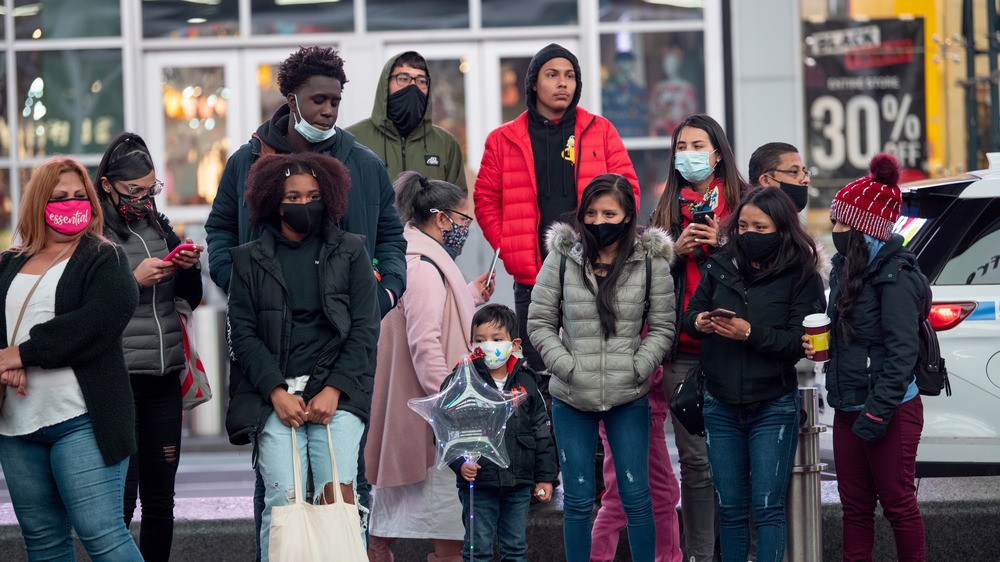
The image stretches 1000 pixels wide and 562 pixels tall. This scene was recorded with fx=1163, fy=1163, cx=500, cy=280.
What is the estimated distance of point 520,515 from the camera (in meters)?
5.24

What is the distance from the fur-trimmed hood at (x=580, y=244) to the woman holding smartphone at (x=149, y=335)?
1.66 meters

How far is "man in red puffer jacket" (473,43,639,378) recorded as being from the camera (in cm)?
624

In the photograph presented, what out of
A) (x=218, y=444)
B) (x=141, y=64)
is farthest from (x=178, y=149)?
(x=218, y=444)

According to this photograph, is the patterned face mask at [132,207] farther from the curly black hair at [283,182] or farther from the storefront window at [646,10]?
the storefront window at [646,10]

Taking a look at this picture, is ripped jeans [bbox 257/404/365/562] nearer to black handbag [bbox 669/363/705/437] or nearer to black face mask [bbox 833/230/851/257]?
black handbag [bbox 669/363/705/437]

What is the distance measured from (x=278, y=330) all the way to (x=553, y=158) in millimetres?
2280

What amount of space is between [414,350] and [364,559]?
4.80 ft

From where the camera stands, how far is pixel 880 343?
5.16 metres

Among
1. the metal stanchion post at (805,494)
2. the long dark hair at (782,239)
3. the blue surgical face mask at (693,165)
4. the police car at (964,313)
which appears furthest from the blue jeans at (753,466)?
the police car at (964,313)

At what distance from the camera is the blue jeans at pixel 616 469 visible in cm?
523

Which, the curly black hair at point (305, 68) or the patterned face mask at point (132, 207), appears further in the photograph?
→ the patterned face mask at point (132, 207)

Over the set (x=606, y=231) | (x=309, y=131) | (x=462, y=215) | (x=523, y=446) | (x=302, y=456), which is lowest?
(x=523, y=446)

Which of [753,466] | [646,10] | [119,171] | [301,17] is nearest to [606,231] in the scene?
[753,466]

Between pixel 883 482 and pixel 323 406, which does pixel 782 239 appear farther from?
pixel 323 406
